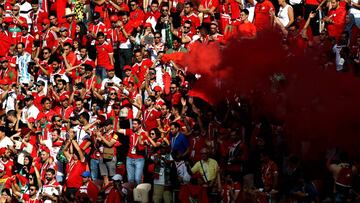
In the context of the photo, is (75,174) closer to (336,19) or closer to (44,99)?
(44,99)

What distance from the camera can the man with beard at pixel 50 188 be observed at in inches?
805

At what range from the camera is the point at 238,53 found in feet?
67.4

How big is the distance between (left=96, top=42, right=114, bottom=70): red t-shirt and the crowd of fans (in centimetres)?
3

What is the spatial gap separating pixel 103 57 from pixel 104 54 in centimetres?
7

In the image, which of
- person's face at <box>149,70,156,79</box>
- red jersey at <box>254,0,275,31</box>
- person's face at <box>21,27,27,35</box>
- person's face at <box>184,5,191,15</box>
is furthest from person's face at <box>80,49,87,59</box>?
red jersey at <box>254,0,275,31</box>

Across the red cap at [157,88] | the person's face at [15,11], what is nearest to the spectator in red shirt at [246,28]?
the red cap at [157,88]

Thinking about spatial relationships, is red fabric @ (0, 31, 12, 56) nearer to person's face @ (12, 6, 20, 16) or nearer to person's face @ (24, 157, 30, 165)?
person's face @ (12, 6, 20, 16)

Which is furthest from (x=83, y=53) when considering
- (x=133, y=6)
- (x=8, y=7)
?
(x=8, y=7)

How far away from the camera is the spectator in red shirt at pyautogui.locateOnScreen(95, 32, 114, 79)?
22.4 m

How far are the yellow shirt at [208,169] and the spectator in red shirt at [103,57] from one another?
3.98 m

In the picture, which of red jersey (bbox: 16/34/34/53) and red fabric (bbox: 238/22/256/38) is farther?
red jersey (bbox: 16/34/34/53)

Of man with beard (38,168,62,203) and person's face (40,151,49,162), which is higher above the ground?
person's face (40,151,49,162)

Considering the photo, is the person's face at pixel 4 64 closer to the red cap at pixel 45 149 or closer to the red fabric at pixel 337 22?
the red cap at pixel 45 149

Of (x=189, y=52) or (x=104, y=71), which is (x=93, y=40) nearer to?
(x=104, y=71)
